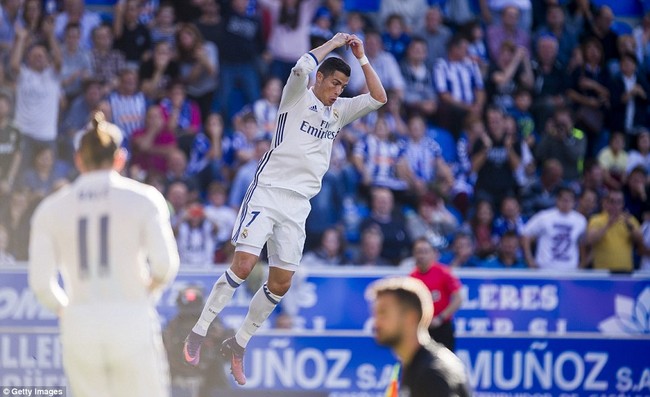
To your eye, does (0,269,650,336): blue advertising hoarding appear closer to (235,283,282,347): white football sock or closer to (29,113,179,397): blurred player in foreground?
(235,283,282,347): white football sock

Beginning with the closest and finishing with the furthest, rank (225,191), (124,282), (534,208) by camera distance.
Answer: (124,282)
(225,191)
(534,208)

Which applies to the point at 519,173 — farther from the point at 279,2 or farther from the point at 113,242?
the point at 113,242

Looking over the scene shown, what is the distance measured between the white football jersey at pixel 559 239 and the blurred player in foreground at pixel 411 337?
1082 centimetres

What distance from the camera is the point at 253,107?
18.5 m

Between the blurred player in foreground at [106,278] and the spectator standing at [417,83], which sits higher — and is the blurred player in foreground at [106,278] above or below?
below

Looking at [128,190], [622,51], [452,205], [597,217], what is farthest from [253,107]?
[128,190]

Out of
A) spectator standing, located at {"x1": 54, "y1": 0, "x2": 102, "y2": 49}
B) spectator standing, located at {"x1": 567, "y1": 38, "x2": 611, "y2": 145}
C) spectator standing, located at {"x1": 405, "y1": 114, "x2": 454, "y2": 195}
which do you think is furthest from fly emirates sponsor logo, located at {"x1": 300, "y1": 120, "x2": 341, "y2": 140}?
spectator standing, located at {"x1": 567, "y1": 38, "x2": 611, "y2": 145}

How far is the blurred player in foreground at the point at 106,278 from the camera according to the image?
7.70 metres

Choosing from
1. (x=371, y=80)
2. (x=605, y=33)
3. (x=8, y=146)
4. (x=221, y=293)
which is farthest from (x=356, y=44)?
(x=605, y=33)

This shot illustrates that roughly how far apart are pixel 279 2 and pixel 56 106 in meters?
3.72

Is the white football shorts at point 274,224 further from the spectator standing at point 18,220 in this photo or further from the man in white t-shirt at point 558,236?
the man in white t-shirt at point 558,236

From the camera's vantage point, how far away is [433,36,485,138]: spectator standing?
19.6 m

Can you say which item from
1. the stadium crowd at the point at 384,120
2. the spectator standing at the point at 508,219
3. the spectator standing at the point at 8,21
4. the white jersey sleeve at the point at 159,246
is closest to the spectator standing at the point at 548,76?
the stadium crowd at the point at 384,120

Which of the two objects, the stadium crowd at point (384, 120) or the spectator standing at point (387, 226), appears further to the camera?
the stadium crowd at point (384, 120)
